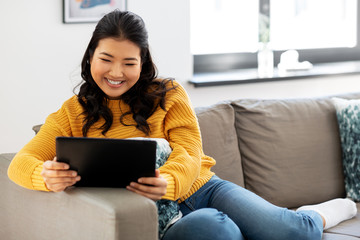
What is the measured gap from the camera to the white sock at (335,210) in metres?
2.08

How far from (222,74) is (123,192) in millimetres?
2021

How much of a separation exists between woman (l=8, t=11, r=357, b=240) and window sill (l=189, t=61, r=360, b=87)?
1222 mm

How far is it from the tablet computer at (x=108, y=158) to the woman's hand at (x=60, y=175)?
0.05 feet

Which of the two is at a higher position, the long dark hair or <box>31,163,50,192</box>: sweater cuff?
the long dark hair

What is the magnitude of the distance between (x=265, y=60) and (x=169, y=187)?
2.00 metres

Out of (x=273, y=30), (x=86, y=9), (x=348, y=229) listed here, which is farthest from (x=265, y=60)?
(x=348, y=229)

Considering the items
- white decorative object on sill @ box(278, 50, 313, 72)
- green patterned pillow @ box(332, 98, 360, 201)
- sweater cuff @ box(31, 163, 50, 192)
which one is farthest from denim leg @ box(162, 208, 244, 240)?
white decorative object on sill @ box(278, 50, 313, 72)

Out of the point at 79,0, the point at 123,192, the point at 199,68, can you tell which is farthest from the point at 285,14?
the point at 123,192

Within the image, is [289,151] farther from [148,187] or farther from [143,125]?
[148,187]

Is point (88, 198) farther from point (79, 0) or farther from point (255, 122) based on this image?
point (79, 0)

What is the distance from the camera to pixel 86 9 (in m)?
2.77

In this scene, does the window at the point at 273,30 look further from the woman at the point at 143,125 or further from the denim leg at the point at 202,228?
the denim leg at the point at 202,228

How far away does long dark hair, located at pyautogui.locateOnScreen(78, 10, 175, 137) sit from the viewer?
182 centimetres

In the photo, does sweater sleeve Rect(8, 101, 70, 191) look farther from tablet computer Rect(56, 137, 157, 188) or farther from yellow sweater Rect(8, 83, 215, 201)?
tablet computer Rect(56, 137, 157, 188)
